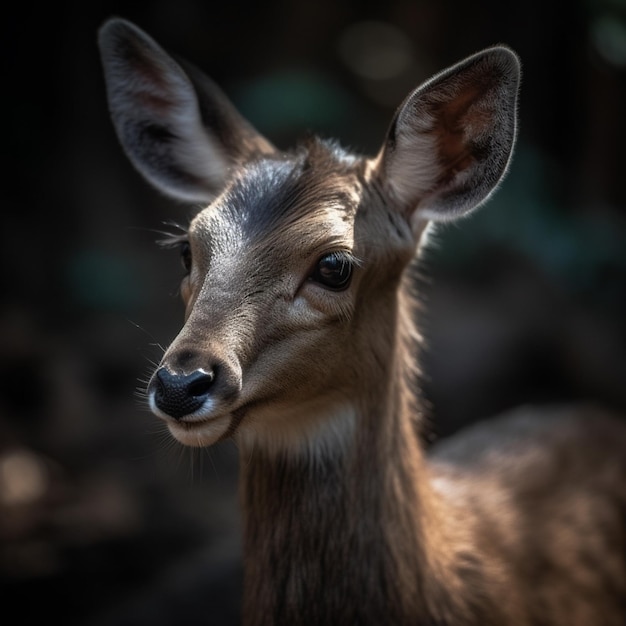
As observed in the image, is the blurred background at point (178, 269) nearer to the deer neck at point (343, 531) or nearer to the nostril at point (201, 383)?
the deer neck at point (343, 531)

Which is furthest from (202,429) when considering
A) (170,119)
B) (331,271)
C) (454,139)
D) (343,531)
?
(170,119)

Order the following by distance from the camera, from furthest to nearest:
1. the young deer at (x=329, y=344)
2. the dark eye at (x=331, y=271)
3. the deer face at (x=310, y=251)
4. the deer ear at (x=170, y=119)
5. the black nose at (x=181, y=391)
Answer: the deer ear at (x=170, y=119) < the dark eye at (x=331, y=271) < the young deer at (x=329, y=344) < the deer face at (x=310, y=251) < the black nose at (x=181, y=391)

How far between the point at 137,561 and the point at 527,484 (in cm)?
268

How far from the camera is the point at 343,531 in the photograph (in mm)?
3229

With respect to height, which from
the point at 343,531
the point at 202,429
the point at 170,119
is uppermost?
the point at 170,119

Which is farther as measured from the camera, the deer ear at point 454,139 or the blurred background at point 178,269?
the blurred background at point 178,269

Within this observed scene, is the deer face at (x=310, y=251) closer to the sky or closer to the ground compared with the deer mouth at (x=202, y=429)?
closer to the sky

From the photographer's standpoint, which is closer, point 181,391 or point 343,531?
point 181,391

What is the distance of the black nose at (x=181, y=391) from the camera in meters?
2.54

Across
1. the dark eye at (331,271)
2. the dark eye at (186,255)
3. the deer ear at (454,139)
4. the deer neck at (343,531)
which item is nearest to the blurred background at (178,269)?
the deer neck at (343,531)

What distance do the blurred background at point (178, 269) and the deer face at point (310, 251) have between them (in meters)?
2.22

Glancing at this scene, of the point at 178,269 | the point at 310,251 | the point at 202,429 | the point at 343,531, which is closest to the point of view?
the point at 202,429

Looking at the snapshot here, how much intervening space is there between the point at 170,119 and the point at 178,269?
511 centimetres

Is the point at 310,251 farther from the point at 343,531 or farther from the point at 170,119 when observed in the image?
the point at 170,119
